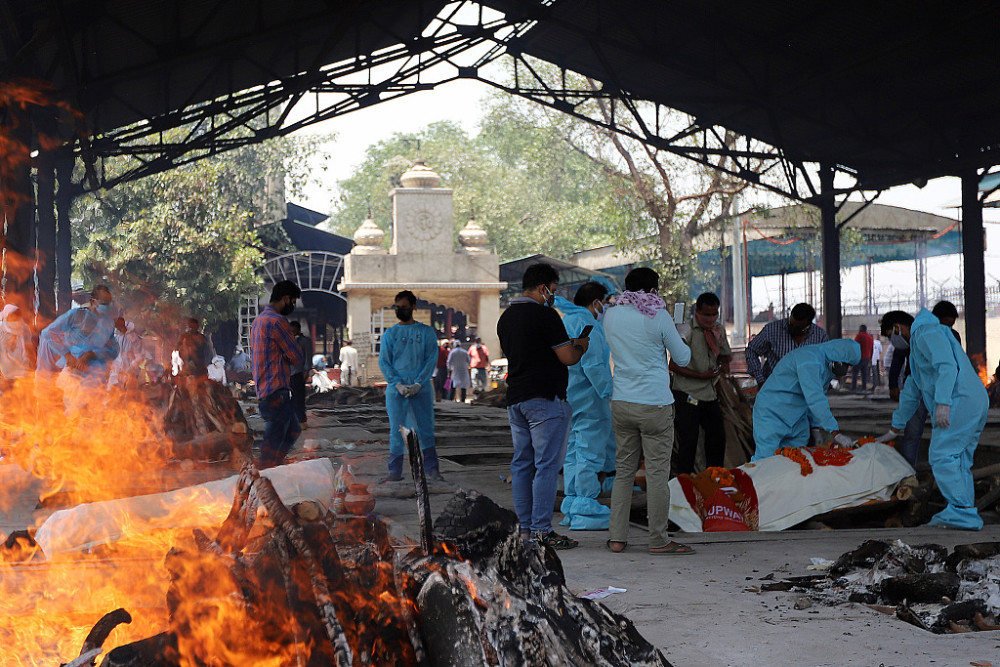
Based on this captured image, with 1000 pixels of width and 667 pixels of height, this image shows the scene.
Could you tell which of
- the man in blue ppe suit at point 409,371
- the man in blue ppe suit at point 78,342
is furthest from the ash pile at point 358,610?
the man in blue ppe suit at point 78,342

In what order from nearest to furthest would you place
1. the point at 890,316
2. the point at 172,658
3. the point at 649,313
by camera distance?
the point at 172,658, the point at 649,313, the point at 890,316

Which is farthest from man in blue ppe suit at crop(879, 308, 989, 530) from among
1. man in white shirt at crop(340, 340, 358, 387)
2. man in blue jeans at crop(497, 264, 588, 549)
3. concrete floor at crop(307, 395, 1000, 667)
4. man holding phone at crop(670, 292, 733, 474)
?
man in white shirt at crop(340, 340, 358, 387)

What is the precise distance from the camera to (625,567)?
18.3 feet

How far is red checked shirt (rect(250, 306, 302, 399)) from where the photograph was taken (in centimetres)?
738

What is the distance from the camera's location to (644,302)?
6.01 metres

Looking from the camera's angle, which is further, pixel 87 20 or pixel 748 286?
pixel 748 286

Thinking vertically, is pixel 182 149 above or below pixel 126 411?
above

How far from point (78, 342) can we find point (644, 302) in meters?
5.88

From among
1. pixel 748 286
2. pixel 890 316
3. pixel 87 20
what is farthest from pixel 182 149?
pixel 748 286

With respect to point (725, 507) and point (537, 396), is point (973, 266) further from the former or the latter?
point (537, 396)

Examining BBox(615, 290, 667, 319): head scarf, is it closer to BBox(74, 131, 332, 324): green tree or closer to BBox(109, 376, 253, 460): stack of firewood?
BBox(109, 376, 253, 460): stack of firewood

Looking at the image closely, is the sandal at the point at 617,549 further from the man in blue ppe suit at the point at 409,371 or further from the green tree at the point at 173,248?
the green tree at the point at 173,248

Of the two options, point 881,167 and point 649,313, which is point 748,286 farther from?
point 649,313

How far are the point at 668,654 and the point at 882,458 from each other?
4.15 m
